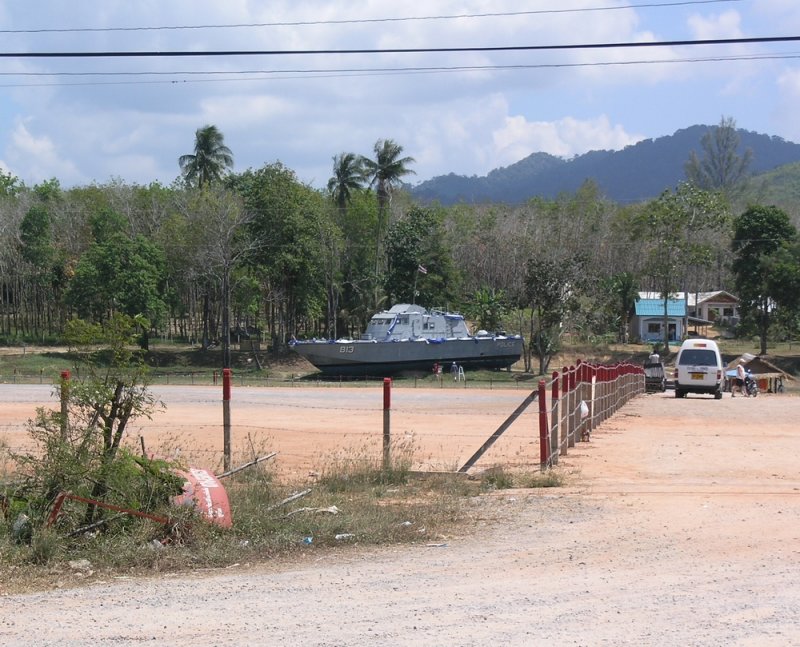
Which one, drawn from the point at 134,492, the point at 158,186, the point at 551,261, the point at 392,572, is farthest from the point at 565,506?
the point at 158,186

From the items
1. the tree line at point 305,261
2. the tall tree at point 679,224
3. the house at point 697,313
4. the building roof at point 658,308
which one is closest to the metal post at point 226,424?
the tree line at point 305,261

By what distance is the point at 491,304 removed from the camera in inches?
2741

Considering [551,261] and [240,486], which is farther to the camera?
[551,261]

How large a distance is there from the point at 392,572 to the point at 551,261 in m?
56.5

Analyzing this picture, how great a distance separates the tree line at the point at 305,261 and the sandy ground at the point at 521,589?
4880 centimetres

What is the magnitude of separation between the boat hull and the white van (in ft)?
66.6

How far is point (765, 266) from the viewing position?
68688 millimetres

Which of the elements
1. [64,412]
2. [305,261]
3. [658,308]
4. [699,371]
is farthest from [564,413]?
[658,308]

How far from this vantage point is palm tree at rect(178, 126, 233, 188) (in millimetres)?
78062

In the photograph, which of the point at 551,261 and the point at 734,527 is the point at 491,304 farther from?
the point at 734,527

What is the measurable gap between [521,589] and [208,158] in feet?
244

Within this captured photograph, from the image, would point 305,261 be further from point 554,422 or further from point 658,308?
point 554,422

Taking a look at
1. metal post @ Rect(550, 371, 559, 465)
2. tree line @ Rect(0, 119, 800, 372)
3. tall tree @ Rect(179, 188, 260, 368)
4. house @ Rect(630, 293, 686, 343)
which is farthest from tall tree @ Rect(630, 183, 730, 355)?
metal post @ Rect(550, 371, 559, 465)

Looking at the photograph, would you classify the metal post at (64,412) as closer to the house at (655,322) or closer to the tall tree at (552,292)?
the tall tree at (552,292)
